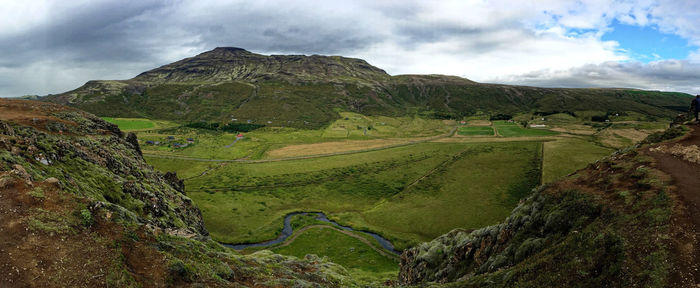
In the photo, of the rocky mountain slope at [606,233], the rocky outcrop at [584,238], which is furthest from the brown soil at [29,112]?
the rocky mountain slope at [606,233]

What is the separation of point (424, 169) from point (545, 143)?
7761 centimetres

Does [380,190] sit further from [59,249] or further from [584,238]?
[59,249]

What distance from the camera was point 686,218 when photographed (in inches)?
761

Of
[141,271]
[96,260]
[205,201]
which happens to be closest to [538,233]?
[141,271]

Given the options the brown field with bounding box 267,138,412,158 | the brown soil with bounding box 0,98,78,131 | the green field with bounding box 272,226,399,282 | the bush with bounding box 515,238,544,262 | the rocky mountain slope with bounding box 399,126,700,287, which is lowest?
the green field with bounding box 272,226,399,282

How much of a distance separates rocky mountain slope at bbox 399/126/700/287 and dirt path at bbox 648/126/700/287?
0.04 meters

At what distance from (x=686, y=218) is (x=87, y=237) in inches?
1598

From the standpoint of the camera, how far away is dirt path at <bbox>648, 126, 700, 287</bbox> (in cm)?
1614

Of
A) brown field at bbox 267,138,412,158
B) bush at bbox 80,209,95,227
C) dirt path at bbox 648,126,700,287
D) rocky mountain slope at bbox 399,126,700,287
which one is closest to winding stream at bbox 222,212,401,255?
rocky mountain slope at bbox 399,126,700,287

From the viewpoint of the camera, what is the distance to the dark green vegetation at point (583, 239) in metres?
18.4

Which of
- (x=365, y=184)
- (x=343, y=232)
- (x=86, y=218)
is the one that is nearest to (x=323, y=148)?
(x=365, y=184)

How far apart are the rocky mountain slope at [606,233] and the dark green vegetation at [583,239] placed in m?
0.06

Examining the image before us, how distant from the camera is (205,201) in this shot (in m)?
95.8

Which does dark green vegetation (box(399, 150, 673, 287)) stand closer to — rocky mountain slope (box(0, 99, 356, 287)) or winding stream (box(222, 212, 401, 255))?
rocky mountain slope (box(0, 99, 356, 287))
